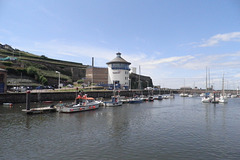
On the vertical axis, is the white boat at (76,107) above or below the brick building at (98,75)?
below

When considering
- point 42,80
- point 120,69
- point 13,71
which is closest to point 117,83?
point 120,69

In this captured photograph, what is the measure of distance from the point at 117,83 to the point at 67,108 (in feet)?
178

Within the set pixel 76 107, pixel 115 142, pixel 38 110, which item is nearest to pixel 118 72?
pixel 76 107

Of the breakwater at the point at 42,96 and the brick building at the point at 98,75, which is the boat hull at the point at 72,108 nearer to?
the breakwater at the point at 42,96

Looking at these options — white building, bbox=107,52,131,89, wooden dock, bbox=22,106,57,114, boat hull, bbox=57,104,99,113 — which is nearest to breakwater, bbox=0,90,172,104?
boat hull, bbox=57,104,99,113

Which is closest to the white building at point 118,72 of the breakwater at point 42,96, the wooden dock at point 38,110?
the breakwater at point 42,96

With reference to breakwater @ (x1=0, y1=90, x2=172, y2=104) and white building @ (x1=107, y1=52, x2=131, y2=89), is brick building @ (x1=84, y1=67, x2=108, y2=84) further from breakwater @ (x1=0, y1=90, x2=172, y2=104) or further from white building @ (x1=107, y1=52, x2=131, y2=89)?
breakwater @ (x1=0, y1=90, x2=172, y2=104)

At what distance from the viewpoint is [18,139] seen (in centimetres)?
1883

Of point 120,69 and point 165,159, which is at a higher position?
point 120,69

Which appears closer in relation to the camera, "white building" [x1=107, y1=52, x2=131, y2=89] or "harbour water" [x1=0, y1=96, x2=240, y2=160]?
"harbour water" [x1=0, y1=96, x2=240, y2=160]

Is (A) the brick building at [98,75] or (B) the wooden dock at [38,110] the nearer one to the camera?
(B) the wooden dock at [38,110]

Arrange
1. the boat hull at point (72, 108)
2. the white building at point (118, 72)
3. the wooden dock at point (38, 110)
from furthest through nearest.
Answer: the white building at point (118, 72), the boat hull at point (72, 108), the wooden dock at point (38, 110)

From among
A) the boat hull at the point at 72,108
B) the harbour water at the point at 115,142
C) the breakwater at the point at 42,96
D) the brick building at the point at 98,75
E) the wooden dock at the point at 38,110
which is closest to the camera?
the harbour water at the point at 115,142

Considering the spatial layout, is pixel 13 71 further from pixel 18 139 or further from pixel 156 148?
pixel 156 148
